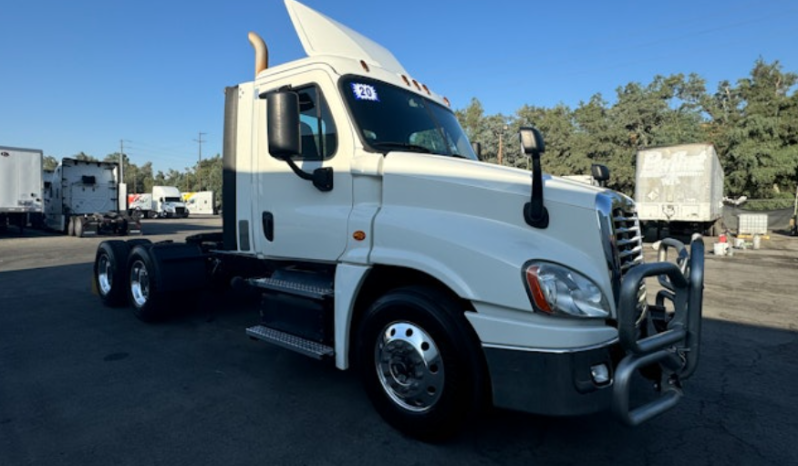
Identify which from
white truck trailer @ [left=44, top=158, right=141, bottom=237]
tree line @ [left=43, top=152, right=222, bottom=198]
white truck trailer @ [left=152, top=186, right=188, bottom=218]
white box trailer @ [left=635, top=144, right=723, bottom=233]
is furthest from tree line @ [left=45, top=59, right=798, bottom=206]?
tree line @ [left=43, top=152, right=222, bottom=198]

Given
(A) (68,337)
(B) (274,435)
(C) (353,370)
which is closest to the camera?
(B) (274,435)

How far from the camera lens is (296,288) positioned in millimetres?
3801

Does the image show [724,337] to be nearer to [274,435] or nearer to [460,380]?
[460,380]

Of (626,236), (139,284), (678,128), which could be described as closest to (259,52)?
(139,284)

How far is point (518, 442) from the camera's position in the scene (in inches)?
122

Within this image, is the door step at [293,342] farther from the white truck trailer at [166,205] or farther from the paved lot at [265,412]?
the white truck trailer at [166,205]

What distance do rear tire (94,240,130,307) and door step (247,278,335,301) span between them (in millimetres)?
3510

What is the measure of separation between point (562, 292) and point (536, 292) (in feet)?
0.49

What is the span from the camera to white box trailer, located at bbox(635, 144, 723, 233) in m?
17.2

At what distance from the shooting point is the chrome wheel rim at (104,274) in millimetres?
6909

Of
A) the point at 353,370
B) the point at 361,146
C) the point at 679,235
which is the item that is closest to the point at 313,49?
the point at 361,146

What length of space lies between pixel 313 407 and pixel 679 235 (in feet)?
64.8

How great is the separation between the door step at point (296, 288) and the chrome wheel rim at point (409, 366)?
0.62m

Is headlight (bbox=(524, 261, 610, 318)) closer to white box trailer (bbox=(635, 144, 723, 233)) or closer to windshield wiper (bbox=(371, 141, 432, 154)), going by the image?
windshield wiper (bbox=(371, 141, 432, 154))
